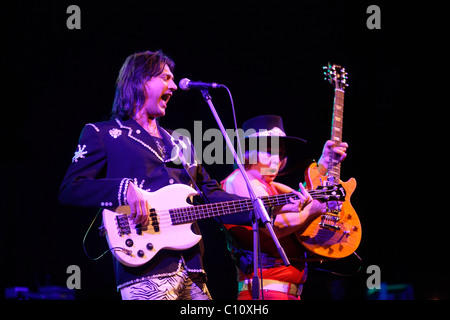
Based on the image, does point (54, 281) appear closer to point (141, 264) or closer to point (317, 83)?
point (141, 264)

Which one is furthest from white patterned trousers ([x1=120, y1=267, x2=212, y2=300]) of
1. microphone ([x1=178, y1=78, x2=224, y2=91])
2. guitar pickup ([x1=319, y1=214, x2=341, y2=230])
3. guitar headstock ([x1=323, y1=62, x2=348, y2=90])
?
guitar headstock ([x1=323, y1=62, x2=348, y2=90])

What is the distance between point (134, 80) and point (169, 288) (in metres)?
1.48

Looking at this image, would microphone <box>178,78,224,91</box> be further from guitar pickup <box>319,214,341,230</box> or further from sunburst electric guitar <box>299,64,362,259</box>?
guitar pickup <box>319,214,341,230</box>

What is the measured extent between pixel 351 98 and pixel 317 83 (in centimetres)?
52

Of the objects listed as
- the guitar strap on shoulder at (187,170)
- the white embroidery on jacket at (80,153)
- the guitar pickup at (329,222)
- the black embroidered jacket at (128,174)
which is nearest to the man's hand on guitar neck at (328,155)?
the guitar pickup at (329,222)

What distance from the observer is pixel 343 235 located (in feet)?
11.9

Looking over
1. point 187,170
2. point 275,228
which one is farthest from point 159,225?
Answer: point 275,228

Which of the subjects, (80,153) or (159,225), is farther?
(80,153)

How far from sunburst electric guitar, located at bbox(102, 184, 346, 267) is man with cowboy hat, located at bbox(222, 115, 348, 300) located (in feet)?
1.77

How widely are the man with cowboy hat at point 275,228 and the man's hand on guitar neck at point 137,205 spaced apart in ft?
2.73

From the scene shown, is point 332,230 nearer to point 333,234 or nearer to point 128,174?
point 333,234

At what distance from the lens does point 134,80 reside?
3.11m

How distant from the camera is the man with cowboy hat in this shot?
3312 millimetres

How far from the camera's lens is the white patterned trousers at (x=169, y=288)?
2.43m
